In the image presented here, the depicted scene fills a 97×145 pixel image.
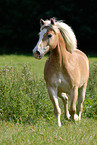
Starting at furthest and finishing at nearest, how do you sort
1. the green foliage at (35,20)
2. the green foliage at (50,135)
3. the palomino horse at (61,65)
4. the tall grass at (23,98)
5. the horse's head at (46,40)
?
1. the green foliage at (35,20)
2. the tall grass at (23,98)
3. the palomino horse at (61,65)
4. the horse's head at (46,40)
5. the green foliage at (50,135)

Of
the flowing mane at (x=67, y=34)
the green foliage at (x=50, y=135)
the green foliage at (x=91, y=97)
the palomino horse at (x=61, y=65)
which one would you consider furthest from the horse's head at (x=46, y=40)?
the green foliage at (x=91, y=97)

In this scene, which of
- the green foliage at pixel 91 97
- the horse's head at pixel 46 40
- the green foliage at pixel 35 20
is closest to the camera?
the horse's head at pixel 46 40

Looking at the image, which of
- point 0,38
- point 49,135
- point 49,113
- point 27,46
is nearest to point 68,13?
point 27,46

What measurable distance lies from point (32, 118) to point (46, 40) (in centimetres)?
186

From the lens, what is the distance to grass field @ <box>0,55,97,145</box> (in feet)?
13.4

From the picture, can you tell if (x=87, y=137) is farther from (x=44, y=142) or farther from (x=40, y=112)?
(x=40, y=112)

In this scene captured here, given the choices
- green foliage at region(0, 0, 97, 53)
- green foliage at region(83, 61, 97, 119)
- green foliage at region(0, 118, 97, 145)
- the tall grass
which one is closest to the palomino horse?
green foliage at region(0, 118, 97, 145)

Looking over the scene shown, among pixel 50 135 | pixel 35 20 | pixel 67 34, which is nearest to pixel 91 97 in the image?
pixel 67 34

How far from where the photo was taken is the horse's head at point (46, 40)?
4.40m

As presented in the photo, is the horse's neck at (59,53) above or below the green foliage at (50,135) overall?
above

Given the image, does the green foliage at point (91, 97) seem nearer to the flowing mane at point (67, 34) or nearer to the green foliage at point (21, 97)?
the green foliage at point (21, 97)

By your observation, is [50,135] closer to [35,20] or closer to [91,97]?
[91,97]

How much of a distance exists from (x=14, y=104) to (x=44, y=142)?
1.72 m

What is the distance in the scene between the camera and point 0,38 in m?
28.2
